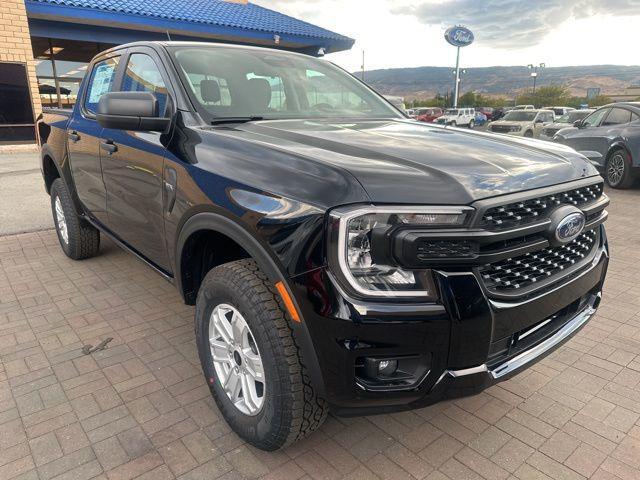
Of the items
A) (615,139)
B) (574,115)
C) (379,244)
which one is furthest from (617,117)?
(379,244)

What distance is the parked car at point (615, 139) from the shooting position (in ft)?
30.3

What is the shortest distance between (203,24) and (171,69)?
13587 millimetres

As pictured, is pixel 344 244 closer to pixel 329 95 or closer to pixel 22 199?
pixel 329 95

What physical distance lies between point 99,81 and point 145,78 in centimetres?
118

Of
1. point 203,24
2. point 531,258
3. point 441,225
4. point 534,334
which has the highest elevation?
point 203,24

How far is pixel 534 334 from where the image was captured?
2.20 metres

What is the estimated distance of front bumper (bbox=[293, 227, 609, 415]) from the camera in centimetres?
174

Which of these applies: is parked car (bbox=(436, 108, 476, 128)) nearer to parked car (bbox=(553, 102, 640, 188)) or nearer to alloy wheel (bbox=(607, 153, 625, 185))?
parked car (bbox=(553, 102, 640, 188))

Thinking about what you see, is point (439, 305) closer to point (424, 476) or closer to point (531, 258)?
point (531, 258)

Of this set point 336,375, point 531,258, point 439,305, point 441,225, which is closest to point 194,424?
point 336,375

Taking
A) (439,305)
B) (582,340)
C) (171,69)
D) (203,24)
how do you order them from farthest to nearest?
(203,24) < (582,340) < (171,69) < (439,305)

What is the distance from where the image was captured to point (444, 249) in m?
1.77

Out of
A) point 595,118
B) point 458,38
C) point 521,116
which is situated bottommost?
point 521,116

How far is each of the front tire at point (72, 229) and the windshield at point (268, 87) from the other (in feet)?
7.67
